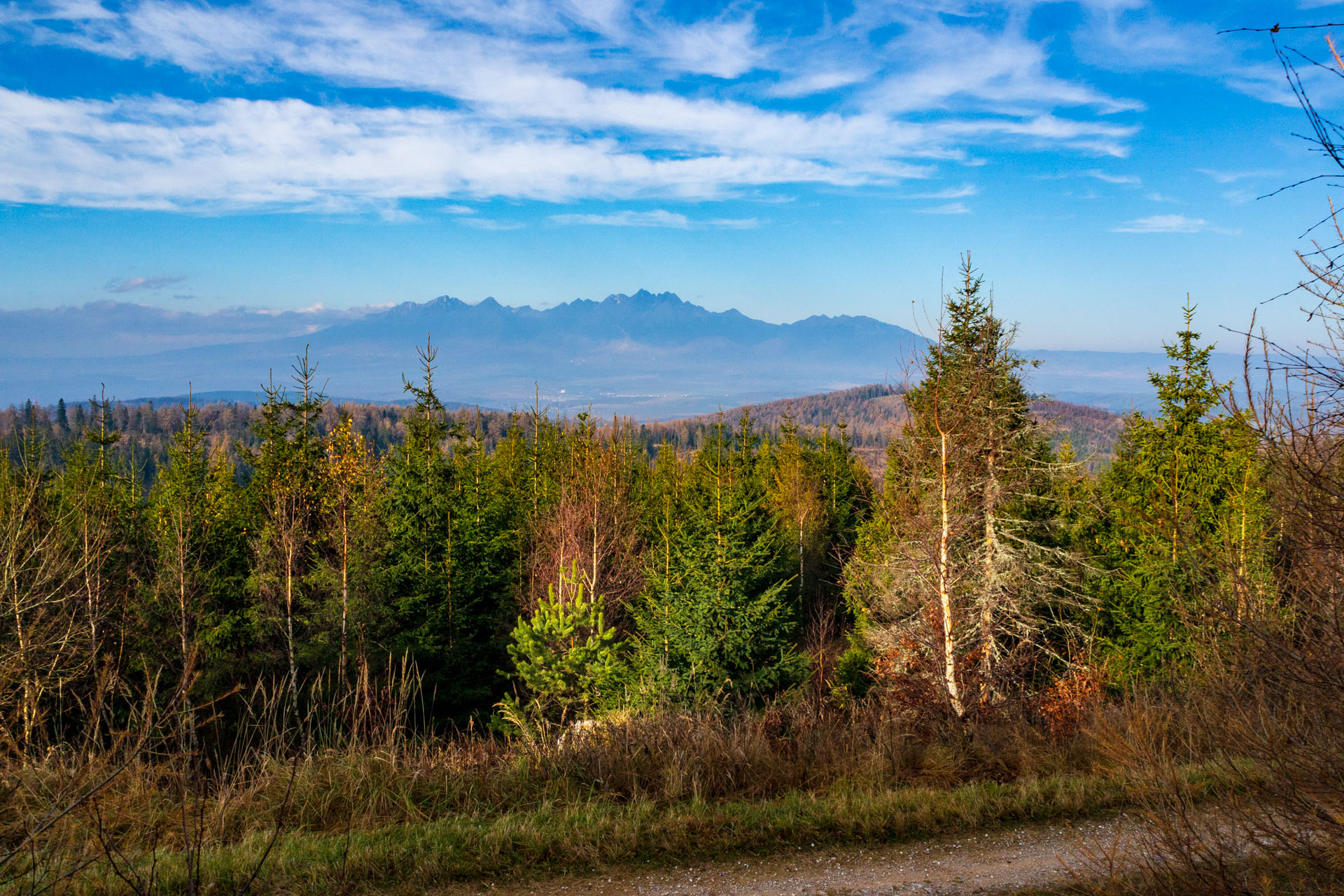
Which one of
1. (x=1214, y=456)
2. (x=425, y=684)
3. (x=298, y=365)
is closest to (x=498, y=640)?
(x=425, y=684)

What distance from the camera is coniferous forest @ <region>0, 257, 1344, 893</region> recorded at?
13.8ft

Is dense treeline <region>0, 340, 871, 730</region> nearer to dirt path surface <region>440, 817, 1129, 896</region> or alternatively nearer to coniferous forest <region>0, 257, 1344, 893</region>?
coniferous forest <region>0, 257, 1344, 893</region>

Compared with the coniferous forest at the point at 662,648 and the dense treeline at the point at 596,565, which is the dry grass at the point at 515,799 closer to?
the coniferous forest at the point at 662,648

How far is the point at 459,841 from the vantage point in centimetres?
539

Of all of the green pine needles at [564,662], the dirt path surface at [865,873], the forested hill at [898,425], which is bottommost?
the green pine needles at [564,662]

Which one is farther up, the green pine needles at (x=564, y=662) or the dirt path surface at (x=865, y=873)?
the dirt path surface at (x=865, y=873)

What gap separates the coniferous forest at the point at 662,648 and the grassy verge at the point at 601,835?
1.3 inches

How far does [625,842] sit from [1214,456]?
20779mm

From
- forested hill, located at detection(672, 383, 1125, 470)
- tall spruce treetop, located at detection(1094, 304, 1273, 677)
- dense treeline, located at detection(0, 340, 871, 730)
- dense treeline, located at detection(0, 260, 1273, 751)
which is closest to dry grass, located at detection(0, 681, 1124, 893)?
dense treeline, located at detection(0, 260, 1273, 751)

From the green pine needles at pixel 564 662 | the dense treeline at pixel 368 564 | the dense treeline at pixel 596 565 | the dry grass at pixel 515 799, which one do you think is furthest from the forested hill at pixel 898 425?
the green pine needles at pixel 564 662

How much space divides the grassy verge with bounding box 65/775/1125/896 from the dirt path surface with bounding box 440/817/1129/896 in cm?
16

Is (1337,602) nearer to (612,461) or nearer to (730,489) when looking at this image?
(730,489)

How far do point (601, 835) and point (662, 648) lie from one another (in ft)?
43.8

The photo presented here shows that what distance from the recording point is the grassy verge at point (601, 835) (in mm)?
4801
